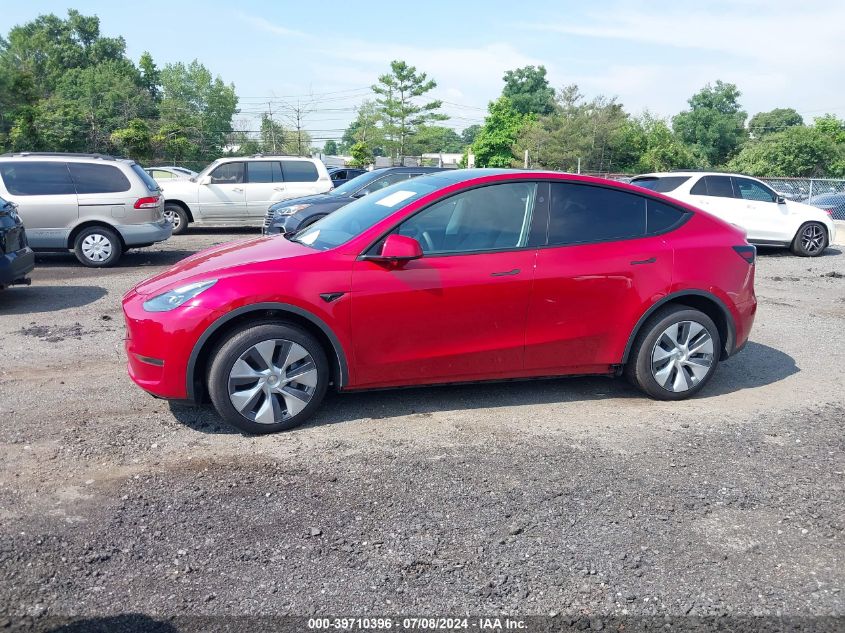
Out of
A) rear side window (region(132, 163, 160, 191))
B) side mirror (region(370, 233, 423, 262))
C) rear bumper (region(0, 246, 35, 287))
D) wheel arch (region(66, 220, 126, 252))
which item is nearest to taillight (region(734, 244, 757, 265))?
side mirror (region(370, 233, 423, 262))

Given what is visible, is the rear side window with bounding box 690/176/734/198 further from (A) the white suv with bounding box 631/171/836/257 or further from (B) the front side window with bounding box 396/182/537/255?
(B) the front side window with bounding box 396/182/537/255

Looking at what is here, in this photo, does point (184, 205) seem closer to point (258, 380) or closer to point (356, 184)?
point (356, 184)

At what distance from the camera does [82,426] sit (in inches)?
191

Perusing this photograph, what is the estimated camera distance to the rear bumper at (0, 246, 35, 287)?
8.11m

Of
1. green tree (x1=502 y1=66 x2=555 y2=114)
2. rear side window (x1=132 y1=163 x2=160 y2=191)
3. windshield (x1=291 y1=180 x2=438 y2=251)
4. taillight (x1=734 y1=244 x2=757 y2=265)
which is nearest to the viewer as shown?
windshield (x1=291 y1=180 x2=438 y2=251)

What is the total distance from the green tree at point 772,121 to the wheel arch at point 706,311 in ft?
305

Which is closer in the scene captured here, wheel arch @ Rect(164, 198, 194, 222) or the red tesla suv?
the red tesla suv

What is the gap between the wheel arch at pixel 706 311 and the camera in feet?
17.6

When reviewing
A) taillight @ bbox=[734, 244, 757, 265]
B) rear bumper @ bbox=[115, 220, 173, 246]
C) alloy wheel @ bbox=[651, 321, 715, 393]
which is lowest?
alloy wheel @ bbox=[651, 321, 715, 393]

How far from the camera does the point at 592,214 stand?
17.6ft

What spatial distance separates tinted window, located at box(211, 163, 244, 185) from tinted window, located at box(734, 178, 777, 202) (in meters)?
10.6

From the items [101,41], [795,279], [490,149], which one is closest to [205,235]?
[795,279]

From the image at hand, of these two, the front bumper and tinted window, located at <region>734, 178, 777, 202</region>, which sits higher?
tinted window, located at <region>734, 178, 777, 202</region>

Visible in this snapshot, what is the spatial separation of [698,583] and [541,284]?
91.5 inches
